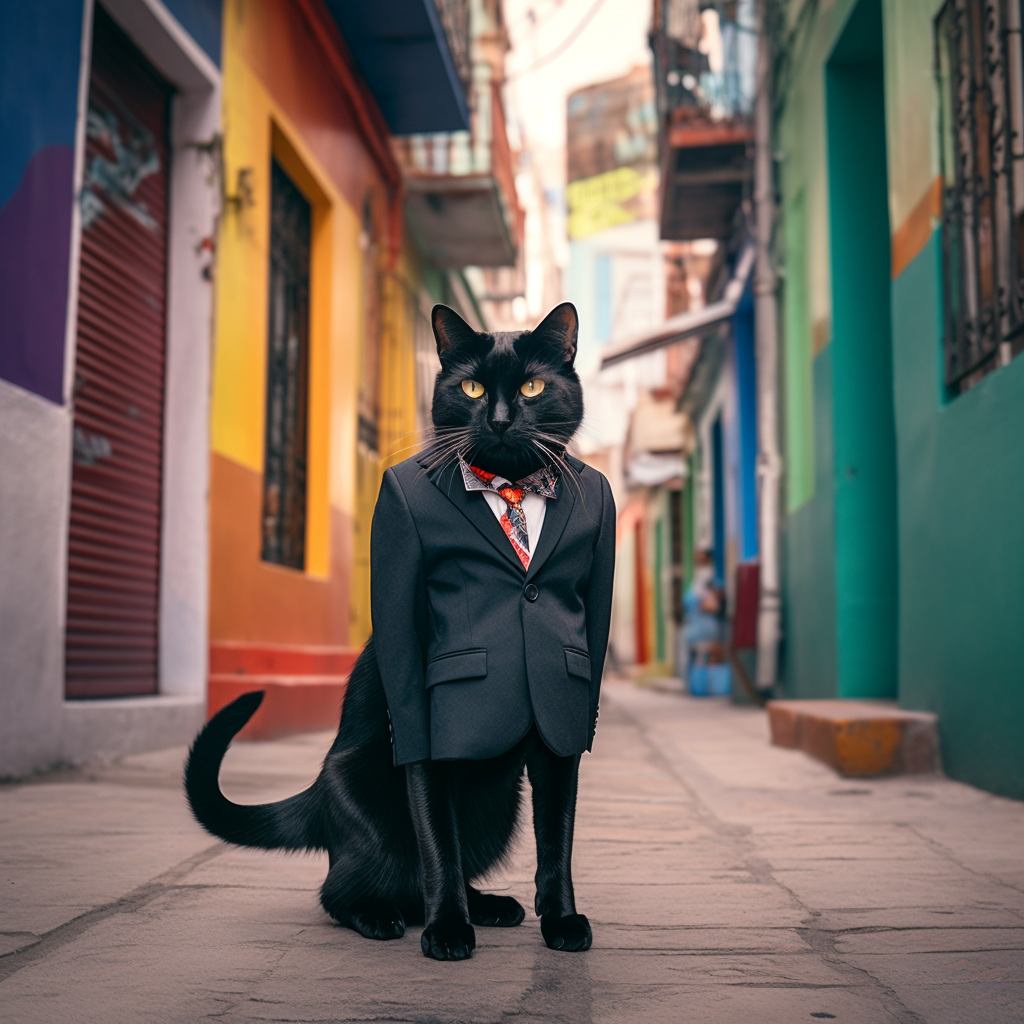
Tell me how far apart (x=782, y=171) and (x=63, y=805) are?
667cm

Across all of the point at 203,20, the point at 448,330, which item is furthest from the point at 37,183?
the point at 448,330

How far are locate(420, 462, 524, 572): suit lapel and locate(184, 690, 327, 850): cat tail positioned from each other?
0.53m

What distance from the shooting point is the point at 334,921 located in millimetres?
2096

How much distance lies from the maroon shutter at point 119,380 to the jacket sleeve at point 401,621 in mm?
3275

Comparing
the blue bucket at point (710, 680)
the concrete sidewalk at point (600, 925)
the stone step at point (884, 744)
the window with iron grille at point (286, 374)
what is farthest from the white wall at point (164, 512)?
the blue bucket at point (710, 680)

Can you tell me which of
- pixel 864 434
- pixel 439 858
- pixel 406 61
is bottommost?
pixel 439 858

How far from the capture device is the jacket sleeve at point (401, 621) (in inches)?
73.5

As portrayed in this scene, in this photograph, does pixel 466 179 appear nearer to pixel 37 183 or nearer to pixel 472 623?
pixel 37 183

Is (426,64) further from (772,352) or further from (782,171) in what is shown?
(772,352)

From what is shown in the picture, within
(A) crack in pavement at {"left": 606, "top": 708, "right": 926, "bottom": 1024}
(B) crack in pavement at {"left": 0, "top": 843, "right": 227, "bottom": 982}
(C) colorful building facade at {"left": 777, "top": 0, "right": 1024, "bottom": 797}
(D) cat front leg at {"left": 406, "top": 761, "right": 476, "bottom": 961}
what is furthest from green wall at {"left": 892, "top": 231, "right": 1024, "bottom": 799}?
(B) crack in pavement at {"left": 0, "top": 843, "right": 227, "bottom": 982}

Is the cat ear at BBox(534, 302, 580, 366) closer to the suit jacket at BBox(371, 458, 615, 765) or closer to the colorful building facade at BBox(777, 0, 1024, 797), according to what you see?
the suit jacket at BBox(371, 458, 615, 765)

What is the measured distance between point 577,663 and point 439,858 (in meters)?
0.40

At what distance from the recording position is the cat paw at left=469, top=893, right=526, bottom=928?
2.08 meters

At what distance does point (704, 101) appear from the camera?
31.3ft
